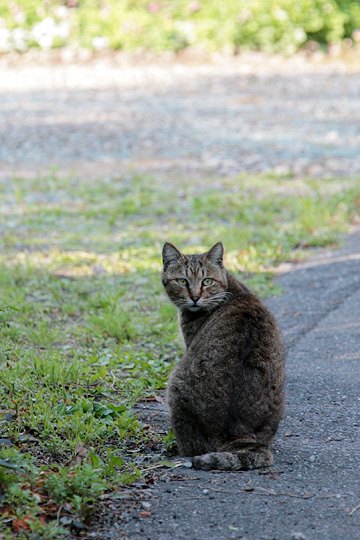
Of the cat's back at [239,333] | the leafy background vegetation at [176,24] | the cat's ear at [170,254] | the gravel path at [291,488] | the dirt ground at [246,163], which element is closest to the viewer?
the gravel path at [291,488]

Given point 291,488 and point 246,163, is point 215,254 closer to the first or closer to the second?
point 291,488

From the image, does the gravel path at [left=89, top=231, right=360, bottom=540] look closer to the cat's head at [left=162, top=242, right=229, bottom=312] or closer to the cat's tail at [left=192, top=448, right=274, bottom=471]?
the cat's tail at [left=192, top=448, right=274, bottom=471]

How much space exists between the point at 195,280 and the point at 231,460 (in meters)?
1.04

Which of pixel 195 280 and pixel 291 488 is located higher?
pixel 195 280

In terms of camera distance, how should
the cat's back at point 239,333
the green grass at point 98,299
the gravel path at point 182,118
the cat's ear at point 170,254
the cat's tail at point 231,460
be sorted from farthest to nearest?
the gravel path at point 182,118 < the cat's ear at point 170,254 < the cat's back at point 239,333 < the cat's tail at point 231,460 < the green grass at point 98,299

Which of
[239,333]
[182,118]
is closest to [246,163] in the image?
[182,118]

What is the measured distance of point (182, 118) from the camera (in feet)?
49.5

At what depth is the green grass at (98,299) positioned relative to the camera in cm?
424

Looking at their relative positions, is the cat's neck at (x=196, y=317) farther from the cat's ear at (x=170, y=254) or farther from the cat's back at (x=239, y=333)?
the cat's ear at (x=170, y=254)

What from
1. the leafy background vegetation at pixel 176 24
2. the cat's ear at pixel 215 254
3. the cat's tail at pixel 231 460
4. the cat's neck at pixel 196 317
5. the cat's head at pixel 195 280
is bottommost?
the cat's tail at pixel 231 460

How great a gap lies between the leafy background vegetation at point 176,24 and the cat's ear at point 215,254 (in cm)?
1468

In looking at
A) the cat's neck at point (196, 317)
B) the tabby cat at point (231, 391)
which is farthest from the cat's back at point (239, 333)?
the cat's neck at point (196, 317)

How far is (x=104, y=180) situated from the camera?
11586 mm

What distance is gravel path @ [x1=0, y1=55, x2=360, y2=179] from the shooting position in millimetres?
12477
